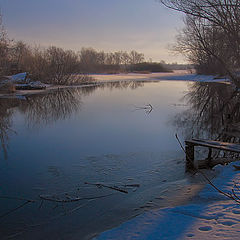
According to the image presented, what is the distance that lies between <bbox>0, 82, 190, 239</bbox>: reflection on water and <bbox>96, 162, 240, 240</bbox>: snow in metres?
0.33

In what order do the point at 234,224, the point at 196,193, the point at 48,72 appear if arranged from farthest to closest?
the point at 48,72
the point at 196,193
the point at 234,224

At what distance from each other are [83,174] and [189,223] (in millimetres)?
2544

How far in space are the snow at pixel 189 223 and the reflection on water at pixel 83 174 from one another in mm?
326

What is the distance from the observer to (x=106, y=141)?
7590 mm

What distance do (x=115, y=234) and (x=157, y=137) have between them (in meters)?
5.17

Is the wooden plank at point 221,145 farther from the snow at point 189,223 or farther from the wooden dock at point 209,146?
the snow at point 189,223

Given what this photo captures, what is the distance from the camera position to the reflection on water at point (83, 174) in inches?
140

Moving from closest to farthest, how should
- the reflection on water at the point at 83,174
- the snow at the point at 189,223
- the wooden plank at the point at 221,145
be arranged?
the snow at the point at 189,223
the reflection on water at the point at 83,174
the wooden plank at the point at 221,145

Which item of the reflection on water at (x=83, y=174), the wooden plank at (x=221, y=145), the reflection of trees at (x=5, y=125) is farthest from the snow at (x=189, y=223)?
the reflection of trees at (x=5, y=125)

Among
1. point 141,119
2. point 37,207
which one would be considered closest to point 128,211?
point 37,207

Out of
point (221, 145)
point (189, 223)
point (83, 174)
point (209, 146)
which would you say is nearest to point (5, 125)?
point (83, 174)

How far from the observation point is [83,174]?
5.19 metres

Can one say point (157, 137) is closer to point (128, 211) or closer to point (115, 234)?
point (128, 211)

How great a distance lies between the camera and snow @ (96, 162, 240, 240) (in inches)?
111
